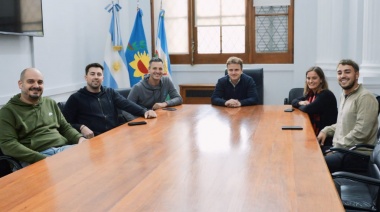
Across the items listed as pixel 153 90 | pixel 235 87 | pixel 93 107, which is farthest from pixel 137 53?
pixel 93 107

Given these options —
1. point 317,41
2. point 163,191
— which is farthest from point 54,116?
point 317,41

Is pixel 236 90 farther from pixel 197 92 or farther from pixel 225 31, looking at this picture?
pixel 225 31

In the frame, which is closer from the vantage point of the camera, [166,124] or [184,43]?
[166,124]

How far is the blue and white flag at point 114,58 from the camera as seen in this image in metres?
6.14

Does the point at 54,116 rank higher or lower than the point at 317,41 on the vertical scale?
lower

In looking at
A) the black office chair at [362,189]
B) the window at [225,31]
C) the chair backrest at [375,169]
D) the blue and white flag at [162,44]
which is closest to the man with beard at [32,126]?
the black office chair at [362,189]

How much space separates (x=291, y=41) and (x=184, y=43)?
1.67m

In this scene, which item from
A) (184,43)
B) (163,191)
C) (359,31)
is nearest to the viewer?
(163,191)

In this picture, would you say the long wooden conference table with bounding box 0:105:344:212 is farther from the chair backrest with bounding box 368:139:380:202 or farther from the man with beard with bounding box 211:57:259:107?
the man with beard with bounding box 211:57:259:107

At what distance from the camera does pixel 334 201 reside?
161 cm

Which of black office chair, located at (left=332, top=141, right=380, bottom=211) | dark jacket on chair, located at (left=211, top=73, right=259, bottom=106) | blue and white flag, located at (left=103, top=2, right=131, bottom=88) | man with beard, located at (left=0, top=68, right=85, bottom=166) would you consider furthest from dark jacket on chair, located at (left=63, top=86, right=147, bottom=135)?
blue and white flag, located at (left=103, top=2, right=131, bottom=88)

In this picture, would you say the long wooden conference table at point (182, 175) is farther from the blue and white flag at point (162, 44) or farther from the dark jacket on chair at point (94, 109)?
the blue and white flag at point (162, 44)

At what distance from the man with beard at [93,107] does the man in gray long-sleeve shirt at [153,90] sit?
542mm

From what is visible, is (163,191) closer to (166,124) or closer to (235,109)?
(166,124)
